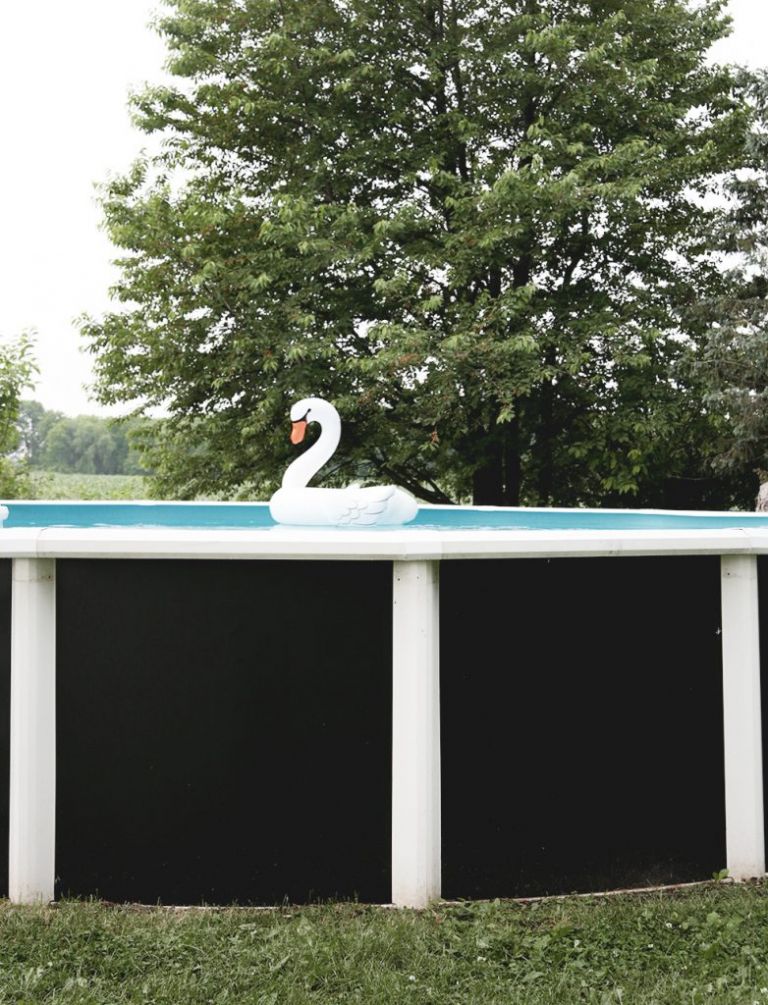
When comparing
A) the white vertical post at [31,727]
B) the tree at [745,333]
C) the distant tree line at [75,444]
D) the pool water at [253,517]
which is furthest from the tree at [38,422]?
the white vertical post at [31,727]

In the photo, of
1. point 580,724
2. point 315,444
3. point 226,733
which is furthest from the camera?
point 315,444

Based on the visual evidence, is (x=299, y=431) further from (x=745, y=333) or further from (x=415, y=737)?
(x=745, y=333)

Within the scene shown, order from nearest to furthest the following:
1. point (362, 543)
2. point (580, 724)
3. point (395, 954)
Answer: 1. point (395, 954)
2. point (362, 543)
3. point (580, 724)

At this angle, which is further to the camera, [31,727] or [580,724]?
[580,724]

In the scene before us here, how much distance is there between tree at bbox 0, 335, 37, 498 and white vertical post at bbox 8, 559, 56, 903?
1371cm

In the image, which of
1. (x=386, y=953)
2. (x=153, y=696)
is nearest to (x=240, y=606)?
(x=153, y=696)

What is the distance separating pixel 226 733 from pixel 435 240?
14.5 metres

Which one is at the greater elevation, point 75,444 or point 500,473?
point 75,444

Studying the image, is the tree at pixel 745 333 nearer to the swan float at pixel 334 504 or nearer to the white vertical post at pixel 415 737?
the swan float at pixel 334 504

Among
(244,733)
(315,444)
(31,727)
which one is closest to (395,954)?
(244,733)

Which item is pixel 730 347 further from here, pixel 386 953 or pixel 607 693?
pixel 386 953

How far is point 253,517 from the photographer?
407 inches

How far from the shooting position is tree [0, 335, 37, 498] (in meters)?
16.7

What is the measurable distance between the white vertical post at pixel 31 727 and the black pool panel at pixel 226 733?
0.06m
